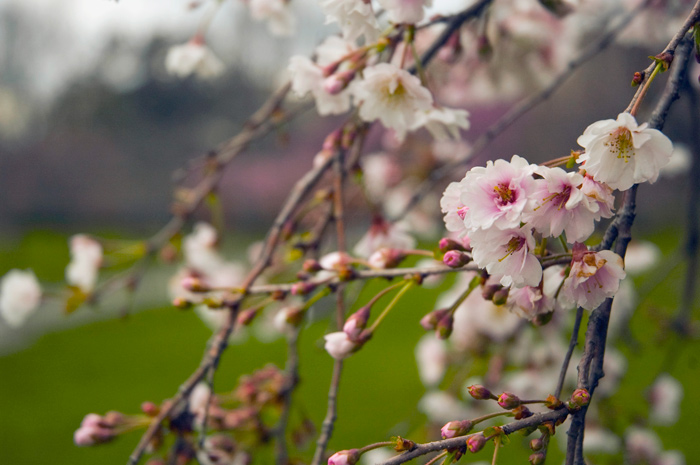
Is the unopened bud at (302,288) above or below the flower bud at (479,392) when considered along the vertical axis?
above

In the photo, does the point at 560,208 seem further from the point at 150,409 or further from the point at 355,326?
the point at 150,409

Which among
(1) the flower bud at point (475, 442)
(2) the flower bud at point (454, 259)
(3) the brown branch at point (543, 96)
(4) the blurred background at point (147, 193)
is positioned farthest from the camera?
(4) the blurred background at point (147, 193)

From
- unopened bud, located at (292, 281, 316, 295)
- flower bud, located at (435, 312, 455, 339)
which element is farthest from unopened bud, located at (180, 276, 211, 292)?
flower bud, located at (435, 312, 455, 339)

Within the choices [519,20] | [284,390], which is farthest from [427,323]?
[519,20]

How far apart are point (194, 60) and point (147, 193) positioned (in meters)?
12.4

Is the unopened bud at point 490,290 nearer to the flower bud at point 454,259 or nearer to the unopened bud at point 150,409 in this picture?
the flower bud at point 454,259

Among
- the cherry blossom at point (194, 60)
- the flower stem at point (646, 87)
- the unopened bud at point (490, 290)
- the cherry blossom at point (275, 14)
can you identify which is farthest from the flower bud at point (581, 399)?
the cherry blossom at point (194, 60)

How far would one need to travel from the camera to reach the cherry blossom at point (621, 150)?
57cm

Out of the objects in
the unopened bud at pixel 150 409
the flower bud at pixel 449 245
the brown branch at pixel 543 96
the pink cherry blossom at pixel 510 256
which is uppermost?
the brown branch at pixel 543 96

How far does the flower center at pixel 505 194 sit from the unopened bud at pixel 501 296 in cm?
14

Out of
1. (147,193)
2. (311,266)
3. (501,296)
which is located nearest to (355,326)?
(311,266)

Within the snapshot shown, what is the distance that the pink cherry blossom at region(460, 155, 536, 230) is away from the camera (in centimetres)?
57

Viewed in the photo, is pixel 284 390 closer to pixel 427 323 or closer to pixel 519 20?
pixel 427 323

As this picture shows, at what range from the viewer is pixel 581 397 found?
22.3 inches
